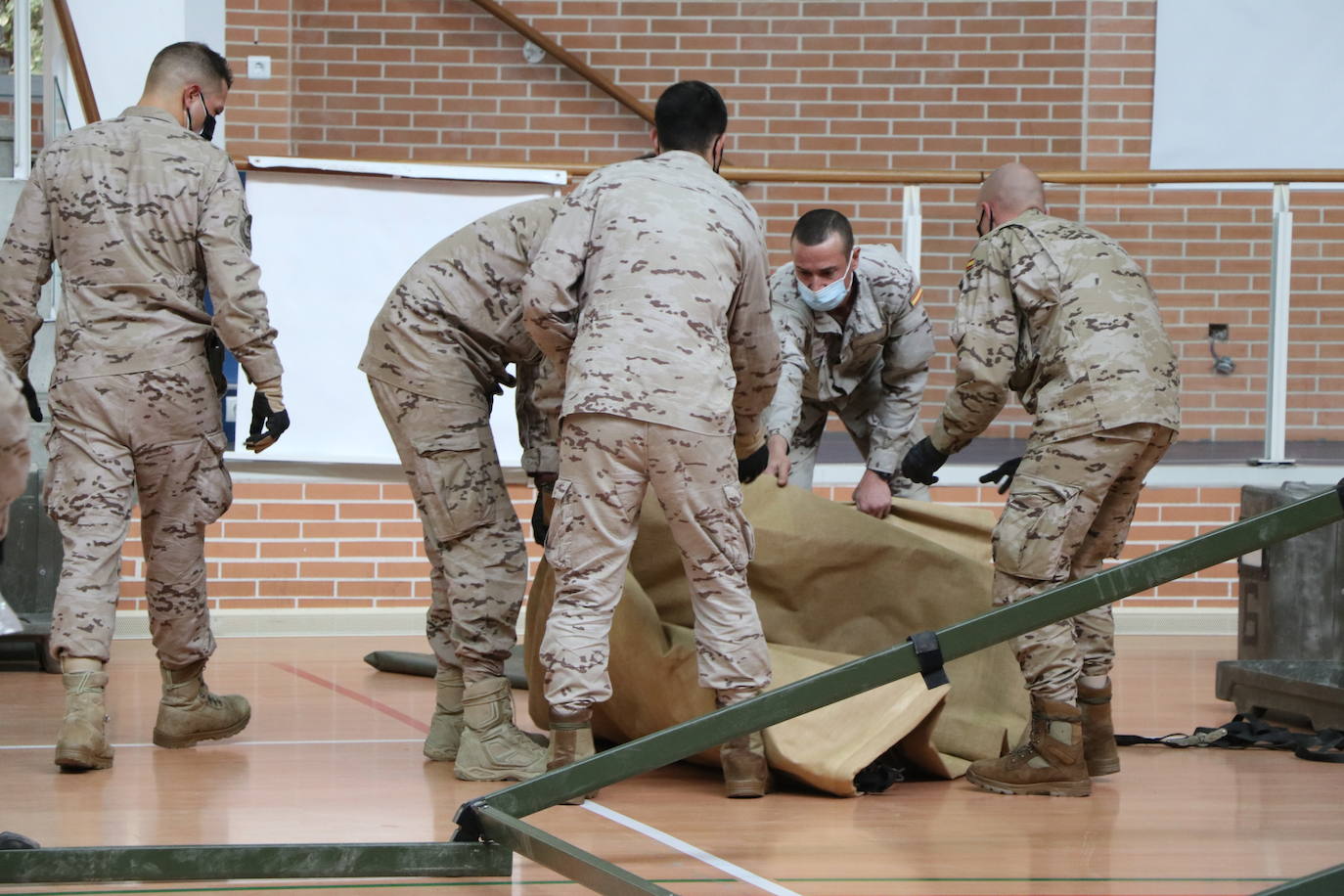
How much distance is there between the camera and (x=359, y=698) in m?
4.96

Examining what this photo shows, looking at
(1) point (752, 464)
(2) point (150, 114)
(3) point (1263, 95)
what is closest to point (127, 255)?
(2) point (150, 114)

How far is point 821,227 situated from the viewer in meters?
4.42

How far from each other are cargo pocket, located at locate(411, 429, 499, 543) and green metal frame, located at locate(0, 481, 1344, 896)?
0.95 metres

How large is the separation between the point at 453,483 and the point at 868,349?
1510mm

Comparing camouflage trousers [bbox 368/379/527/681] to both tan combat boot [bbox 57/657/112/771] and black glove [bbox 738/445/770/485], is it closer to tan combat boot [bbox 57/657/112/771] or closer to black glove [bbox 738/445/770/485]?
black glove [bbox 738/445/770/485]

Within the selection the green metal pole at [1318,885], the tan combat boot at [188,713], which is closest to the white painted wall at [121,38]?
the tan combat boot at [188,713]

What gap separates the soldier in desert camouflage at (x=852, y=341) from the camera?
4.45 m

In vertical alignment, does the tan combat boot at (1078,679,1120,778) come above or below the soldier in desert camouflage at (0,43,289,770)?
below

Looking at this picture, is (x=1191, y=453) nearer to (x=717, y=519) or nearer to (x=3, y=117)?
(x=717, y=519)

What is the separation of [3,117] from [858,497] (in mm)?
3548

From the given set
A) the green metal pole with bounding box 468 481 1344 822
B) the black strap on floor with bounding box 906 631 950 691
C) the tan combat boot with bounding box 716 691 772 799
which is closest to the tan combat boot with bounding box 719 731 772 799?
the tan combat boot with bounding box 716 691 772 799

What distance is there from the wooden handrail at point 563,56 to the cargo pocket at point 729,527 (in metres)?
5.37

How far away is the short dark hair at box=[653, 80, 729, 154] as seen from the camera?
11.9 feet

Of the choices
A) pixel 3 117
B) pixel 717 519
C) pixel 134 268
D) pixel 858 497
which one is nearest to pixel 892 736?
pixel 717 519
